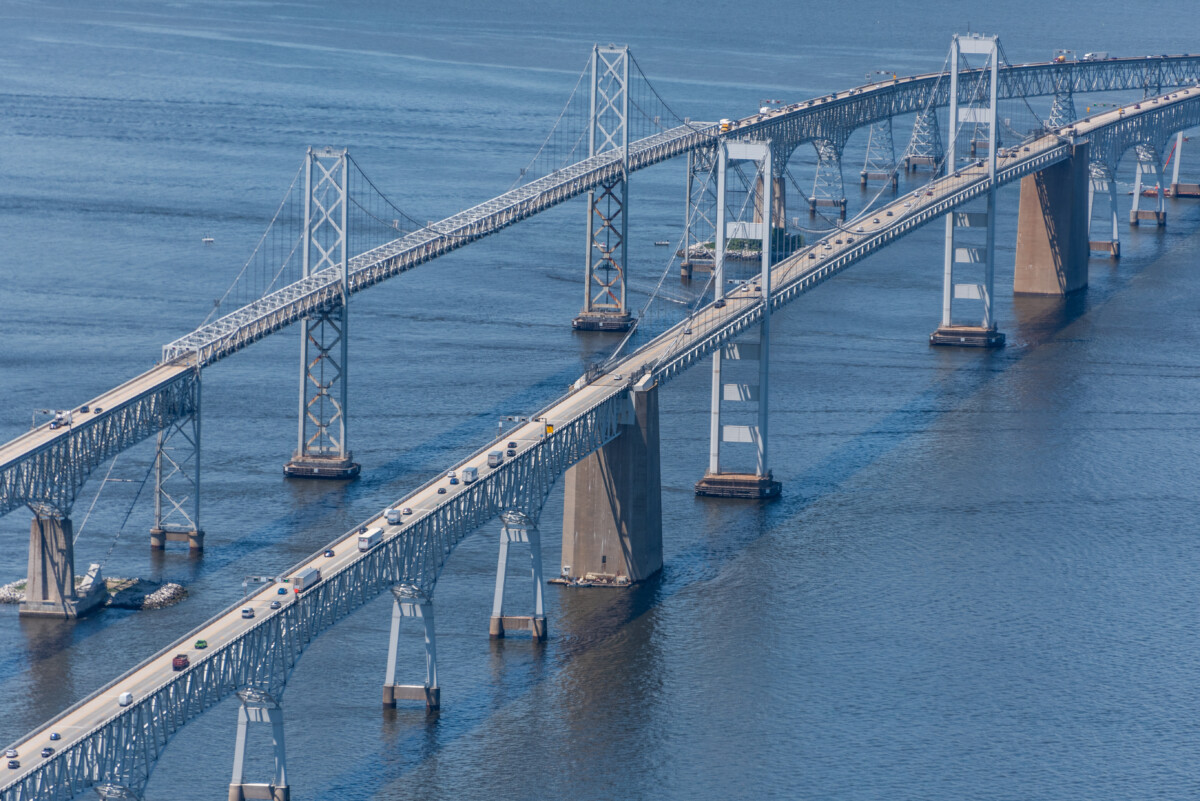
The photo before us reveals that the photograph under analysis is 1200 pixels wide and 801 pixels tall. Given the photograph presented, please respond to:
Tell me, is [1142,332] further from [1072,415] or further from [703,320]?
[703,320]

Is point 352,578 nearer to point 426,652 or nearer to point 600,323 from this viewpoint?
point 426,652

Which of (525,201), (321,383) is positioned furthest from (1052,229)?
(321,383)

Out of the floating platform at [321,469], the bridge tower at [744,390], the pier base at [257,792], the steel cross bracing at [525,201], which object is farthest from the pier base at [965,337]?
the pier base at [257,792]

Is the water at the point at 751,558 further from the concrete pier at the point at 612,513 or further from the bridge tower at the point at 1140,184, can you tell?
the bridge tower at the point at 1140,184

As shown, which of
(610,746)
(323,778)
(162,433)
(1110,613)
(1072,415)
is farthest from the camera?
(1072,415)

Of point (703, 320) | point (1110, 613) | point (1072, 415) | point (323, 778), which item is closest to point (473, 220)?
point (703, 320)

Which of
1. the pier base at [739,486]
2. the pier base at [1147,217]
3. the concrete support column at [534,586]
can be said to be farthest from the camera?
the pier base at [1147,217]

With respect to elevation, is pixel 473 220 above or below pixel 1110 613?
above
